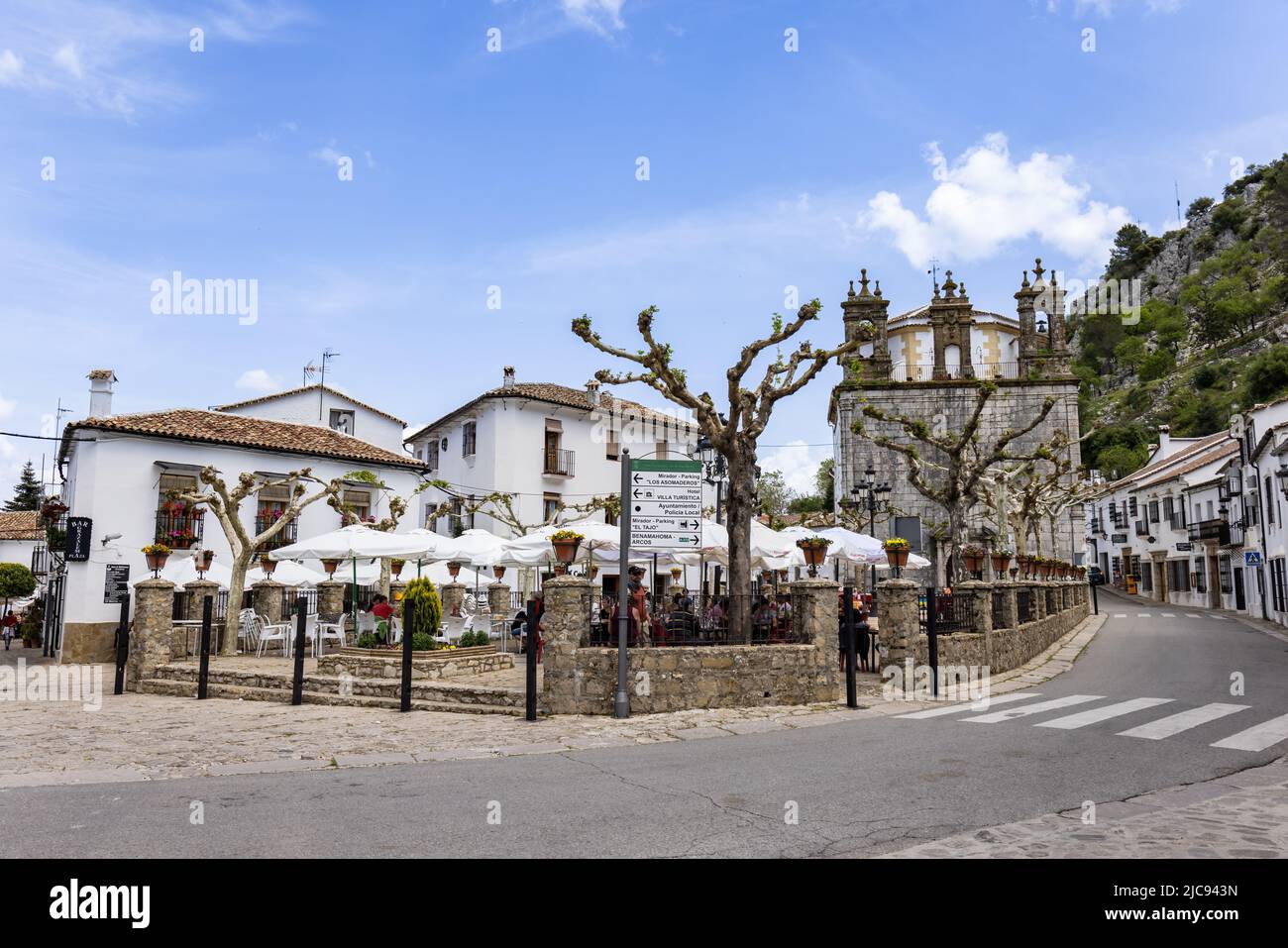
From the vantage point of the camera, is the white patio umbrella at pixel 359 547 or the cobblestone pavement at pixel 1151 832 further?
the white patio umbrella at pixel 359 547

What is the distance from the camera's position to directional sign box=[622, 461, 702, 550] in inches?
440

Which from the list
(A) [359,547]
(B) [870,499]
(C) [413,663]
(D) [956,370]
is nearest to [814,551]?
(C) [413,663]

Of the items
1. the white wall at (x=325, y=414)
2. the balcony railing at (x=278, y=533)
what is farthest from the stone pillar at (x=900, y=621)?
the white wall at (x=325, y=414)

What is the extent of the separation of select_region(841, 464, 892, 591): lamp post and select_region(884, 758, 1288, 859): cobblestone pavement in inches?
526

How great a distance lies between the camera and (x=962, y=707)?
458 inches

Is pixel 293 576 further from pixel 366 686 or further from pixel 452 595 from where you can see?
pixel 366 686

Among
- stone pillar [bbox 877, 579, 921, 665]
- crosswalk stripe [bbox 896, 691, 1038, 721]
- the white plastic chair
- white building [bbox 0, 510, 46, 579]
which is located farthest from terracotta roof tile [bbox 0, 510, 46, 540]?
crosswalk stripe [bbox 896, 691, 1038, 721]

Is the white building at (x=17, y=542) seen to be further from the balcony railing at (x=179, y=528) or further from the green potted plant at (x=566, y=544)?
the green potted plant at (x=566, y=544)

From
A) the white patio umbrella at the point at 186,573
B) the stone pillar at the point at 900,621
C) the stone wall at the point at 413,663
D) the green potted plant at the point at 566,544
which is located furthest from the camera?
the white patio umbrella at the point at 186,573

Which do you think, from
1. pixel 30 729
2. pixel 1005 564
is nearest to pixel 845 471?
pixel 1005 564

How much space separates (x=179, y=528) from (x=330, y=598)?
5.43m

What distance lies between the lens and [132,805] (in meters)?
6.55

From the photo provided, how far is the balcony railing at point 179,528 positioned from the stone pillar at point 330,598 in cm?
485

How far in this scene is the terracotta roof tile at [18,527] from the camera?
46.3 m
